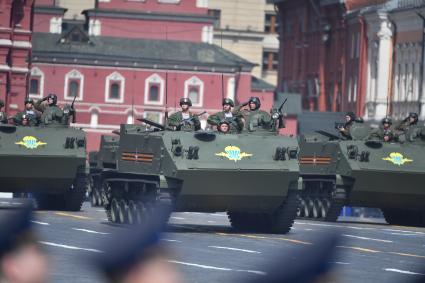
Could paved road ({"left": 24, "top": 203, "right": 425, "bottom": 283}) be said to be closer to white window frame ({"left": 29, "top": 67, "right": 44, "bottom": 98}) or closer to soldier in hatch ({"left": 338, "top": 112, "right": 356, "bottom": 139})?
soldier in hatch ({"left": 338, "top": 112, "right": 356, "bottom": 139})

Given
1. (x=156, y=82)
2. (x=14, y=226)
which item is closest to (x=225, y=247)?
(x=14, y=226)

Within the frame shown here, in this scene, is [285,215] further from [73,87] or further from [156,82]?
[156,82]

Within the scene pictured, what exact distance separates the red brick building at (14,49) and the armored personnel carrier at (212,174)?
3233cm

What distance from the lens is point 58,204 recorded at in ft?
101

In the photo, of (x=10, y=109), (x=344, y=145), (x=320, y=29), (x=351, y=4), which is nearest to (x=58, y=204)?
(x=344, y=145)

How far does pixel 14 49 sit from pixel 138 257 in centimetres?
5461

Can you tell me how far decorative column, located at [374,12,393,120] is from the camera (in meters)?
70.2

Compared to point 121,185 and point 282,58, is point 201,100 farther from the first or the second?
point 121,185

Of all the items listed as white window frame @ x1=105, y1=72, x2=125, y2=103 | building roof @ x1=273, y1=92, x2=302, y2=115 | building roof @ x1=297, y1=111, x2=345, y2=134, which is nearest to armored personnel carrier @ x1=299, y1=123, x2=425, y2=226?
building roof @ x1=297, y1=111, x2=345, y2=134

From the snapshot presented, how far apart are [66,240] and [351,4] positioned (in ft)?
196

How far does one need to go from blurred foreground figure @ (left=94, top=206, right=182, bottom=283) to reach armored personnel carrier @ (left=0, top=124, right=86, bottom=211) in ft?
78.9

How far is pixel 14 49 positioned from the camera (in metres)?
58.3

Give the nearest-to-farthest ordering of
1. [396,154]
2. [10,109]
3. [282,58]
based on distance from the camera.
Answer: [396,154]
[10,109]
[282,58]

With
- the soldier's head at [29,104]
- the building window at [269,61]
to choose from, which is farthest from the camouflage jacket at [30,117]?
the building window at [269,61]
